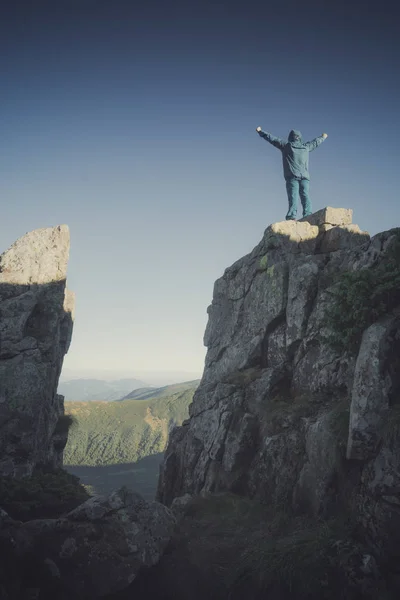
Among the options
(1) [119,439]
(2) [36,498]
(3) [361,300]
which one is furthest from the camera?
(1) [119,439]

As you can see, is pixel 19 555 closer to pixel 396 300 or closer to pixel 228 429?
pixel 228 429

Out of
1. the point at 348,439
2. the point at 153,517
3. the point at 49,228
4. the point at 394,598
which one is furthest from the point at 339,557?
the point at 49,228

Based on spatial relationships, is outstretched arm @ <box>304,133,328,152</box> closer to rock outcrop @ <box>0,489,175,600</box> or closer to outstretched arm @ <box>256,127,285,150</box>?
outstretched arm @ <box>256,127,285,150</box>

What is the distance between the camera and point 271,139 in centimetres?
3111

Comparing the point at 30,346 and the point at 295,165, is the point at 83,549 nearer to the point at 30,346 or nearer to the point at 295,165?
the point at 30,346

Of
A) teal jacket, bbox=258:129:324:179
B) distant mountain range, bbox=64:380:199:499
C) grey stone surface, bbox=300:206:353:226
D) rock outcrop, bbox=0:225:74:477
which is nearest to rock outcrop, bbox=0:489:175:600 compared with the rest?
rock outcrop, bbox=0:225:74:477

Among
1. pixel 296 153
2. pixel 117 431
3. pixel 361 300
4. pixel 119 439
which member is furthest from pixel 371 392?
pixel 117 431

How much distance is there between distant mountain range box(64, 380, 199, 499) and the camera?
8181 centimetres

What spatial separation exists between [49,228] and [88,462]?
79071 mm

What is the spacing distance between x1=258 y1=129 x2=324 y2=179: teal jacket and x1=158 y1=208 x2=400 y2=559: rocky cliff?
4.34 meters

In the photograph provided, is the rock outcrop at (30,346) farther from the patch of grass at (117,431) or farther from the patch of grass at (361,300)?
the patch of grass at (117,431)

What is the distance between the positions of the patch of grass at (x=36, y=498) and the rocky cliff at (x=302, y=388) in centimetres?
775

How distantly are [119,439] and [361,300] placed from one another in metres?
96.1

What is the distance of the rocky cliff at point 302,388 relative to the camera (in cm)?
1209
